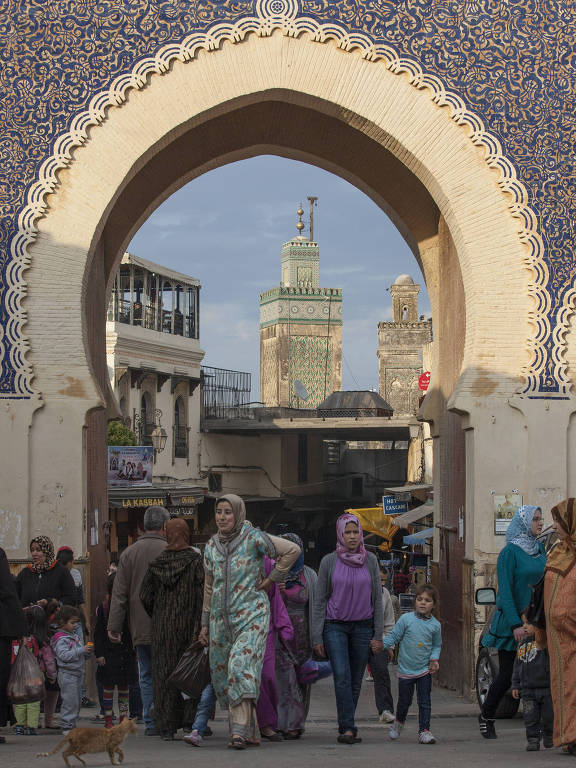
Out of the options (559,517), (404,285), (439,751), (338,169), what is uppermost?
(404,285)

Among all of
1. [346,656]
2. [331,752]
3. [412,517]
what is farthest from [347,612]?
[412,517]

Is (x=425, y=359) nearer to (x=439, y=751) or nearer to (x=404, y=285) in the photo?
(x=404, y=285)

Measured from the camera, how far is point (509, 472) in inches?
354

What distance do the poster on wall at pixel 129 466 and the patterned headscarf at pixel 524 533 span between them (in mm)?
14649

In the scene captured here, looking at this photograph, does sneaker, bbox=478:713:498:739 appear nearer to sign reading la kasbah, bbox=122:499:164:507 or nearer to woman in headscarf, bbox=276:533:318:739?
woman in headscarf, bbox=276:533:318:739

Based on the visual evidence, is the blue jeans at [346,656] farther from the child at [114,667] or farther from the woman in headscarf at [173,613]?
the child at [114,667]

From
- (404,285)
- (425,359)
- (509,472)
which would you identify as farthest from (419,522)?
(404,285)

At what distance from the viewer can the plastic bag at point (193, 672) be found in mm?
6055

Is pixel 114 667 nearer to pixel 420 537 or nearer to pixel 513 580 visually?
pixel 513 580

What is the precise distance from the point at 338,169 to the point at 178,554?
5.75 metres

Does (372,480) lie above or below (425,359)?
below

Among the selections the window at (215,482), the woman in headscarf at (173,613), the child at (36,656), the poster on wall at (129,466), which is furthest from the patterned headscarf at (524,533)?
the window at (215,482)

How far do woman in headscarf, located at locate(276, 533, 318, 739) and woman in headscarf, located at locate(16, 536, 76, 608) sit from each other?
1.43 metres

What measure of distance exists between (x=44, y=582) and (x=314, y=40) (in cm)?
457
